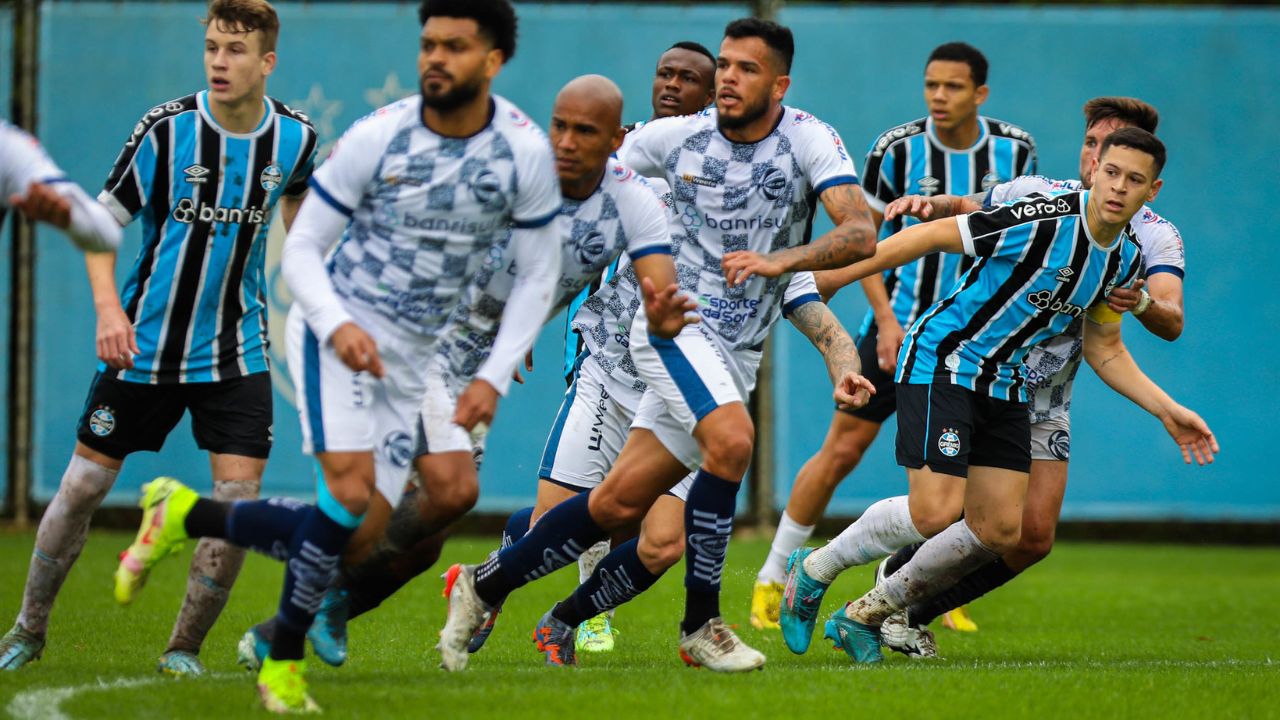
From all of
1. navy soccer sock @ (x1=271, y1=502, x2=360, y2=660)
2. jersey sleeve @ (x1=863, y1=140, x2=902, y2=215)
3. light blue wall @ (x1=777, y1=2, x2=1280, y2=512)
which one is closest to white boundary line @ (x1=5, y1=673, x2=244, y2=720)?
navy soccer sock @ (x1=271, y1=502, x2=360, y2=660)

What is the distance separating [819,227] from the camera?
44.8ft

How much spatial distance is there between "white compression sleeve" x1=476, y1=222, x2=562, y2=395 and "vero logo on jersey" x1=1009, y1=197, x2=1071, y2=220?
2.32 meters

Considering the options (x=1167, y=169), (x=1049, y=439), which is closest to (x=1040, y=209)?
(x=1049, y=439)

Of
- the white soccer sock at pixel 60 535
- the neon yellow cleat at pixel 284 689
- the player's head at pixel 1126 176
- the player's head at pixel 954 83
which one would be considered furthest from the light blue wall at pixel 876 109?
the neon yellow cleat at pixel 284 689

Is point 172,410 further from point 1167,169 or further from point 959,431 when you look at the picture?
point 1167,169

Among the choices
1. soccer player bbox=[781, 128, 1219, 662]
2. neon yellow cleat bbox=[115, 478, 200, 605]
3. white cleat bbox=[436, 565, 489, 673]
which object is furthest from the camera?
soccer player bbox=[781, 128, 1219, 662]

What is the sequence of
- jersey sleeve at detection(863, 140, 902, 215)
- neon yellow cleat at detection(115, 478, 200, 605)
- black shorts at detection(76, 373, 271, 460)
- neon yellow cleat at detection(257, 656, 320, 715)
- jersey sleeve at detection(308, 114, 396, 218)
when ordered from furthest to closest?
1. jersey sleeve at detection(863, 140, 902, 215)
2. black shorts at detection(76, 373, 271, 460)
3. neon yellow cleat at detection(115, 478, 200, 605)
4. jersey sleeve at detection(308, 114, 396, 218)
5. neon yellow cleat at detection(257, 656, 320, 715)

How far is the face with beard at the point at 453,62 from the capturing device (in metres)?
5.43

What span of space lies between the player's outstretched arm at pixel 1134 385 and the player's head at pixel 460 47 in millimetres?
3224

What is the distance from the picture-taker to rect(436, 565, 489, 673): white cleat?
631cm

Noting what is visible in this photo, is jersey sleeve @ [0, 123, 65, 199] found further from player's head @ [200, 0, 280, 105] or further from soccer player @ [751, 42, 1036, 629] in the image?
soccer player @ [751, 42, 1036, 629]

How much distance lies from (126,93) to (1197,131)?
9365 mm

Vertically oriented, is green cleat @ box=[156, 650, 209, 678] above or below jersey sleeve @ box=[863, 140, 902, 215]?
below

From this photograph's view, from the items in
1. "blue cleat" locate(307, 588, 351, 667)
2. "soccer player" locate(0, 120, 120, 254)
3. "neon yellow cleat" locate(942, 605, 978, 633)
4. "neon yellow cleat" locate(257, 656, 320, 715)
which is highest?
"soccer player" locate(0, 120, 120, 254)
